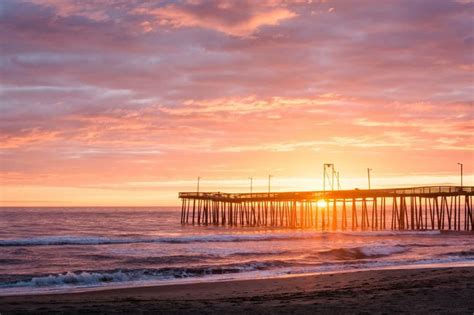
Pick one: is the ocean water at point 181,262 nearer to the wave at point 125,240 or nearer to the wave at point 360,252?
the wave at point 360,252

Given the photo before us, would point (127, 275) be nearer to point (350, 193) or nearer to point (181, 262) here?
point (181, 262)

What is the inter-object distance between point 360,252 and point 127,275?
14347 millimetres

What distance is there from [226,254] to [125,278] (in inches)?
402

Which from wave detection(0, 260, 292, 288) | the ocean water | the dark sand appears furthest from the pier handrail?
the dark sand

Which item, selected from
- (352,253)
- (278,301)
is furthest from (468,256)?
(278,301)

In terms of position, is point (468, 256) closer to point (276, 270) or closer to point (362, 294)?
point (276, 270)

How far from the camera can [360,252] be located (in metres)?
30.1

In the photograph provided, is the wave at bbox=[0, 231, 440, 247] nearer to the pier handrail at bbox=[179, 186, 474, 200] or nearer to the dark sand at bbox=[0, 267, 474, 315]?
the pier handrail at bbox=[179, 186, 474, 200]

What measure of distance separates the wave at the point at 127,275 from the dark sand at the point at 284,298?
3.20 m

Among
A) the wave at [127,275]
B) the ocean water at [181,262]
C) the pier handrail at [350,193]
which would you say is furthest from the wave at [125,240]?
the wave at [127,275]

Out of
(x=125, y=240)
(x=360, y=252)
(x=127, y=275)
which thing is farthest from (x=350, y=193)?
(x=127, y=275)

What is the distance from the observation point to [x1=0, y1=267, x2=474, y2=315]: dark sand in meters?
11.2

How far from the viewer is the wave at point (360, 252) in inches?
1088

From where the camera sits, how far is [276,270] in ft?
70.9
